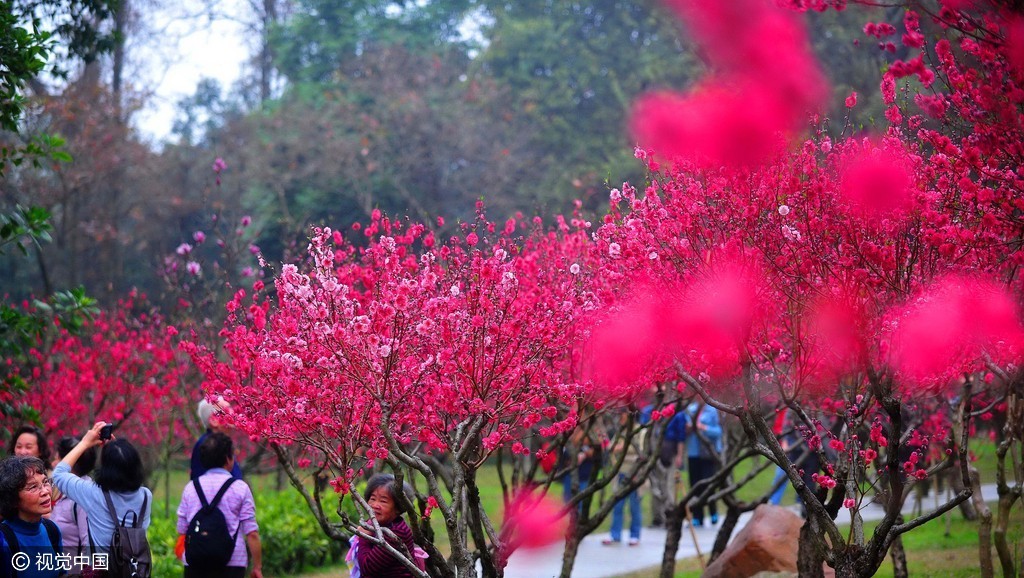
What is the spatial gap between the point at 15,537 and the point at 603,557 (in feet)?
26.5

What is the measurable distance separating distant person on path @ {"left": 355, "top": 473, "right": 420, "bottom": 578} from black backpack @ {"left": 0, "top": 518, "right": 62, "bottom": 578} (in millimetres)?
1327

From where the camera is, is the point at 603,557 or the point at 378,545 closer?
the point at 378,545

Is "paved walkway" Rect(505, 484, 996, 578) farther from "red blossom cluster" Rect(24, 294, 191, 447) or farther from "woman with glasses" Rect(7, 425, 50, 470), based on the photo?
"woman with glasses" Rect(7, 425, 50, 470)

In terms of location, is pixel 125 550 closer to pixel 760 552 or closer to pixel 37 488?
pixel 37 488

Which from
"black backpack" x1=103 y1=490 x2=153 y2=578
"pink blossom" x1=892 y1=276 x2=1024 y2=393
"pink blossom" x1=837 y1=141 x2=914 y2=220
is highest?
"pink blossom" x1=837 y1=141 x2=914 y2=220

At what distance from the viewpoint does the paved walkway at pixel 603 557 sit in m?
10.5

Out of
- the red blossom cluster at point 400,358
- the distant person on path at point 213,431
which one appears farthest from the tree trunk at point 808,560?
the distant person on path at point 213,431

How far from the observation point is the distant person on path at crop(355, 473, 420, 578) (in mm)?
5484

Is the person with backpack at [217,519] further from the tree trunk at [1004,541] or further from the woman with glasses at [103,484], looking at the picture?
the tree trunk at [1004,541]

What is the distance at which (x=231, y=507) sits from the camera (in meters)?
5.90

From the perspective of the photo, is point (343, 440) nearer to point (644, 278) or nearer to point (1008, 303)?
point (644, 278)

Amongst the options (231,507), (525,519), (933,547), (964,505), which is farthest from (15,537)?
(964,505)

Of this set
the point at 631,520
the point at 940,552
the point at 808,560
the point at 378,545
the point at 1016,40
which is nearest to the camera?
the point at 1016,40

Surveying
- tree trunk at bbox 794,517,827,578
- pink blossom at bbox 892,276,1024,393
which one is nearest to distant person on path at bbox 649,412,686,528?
tree trunk at bbox 794,517,827,578
